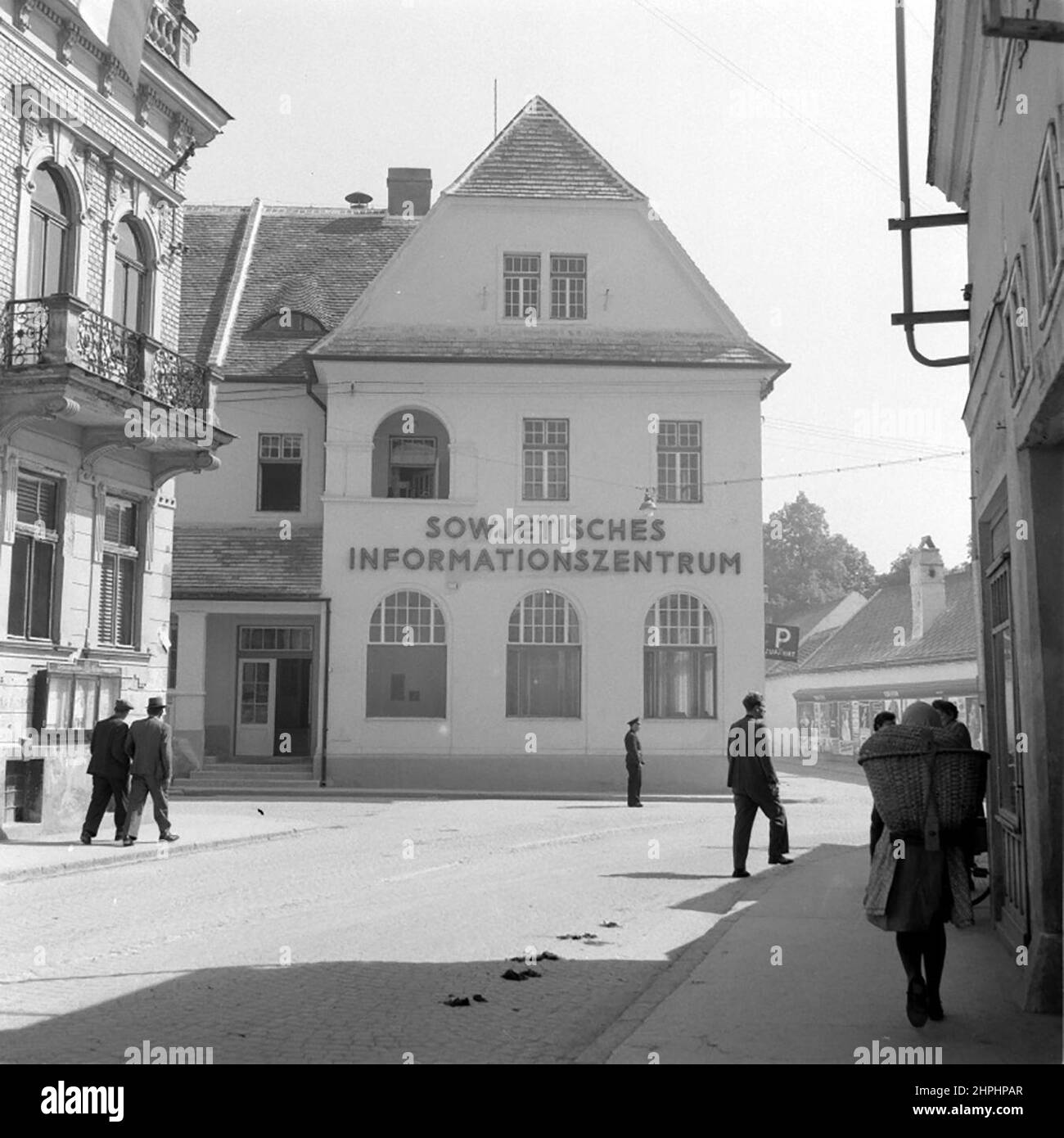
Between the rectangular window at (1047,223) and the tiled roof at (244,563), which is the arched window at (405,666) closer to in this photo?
the tiled roof at (244,563)

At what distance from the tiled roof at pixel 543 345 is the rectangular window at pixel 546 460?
59.0 inches

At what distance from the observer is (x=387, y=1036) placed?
695cm

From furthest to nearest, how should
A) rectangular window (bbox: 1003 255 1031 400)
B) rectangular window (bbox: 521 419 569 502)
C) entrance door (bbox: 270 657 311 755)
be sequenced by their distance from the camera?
entrance door (bbox: 270 657 311 755)
rectangular window (bbox: 521 419 569 502)
rectangular window (bbox: 1003 255 1031 400)

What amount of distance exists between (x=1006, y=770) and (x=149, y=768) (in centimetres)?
1106

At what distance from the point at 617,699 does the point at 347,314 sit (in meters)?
10.5

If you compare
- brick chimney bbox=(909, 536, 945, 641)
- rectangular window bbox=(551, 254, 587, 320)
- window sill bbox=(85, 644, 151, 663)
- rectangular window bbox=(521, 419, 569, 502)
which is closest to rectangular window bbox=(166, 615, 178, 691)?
rectangular window bbox=(521, 419, 569, 502)

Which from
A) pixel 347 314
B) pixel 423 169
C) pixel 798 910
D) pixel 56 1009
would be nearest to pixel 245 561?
→ pixel 347 314

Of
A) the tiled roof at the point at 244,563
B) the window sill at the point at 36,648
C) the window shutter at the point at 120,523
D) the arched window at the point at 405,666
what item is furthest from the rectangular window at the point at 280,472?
the window sill at the point at 36,648

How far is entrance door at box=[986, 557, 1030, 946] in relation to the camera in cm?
870

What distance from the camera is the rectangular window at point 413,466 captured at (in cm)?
3142

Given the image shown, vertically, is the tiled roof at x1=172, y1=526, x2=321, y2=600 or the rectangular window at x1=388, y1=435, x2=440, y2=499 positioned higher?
the rectangular window at x1=388, y1=435, x2=440, y2=499

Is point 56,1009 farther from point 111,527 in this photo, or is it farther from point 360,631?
point 360,631

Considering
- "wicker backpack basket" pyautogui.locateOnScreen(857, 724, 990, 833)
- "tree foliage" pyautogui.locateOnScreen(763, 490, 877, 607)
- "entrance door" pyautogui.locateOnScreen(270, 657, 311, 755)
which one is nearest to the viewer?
"wicker backpack basket" pyautogui.locateOnScreen(857, 724, 990, 833)

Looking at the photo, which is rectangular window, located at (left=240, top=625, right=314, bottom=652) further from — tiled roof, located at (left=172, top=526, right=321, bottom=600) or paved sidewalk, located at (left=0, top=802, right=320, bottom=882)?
paved sidewalk, located at (left=0, top=802, right=320, bottom=882)
